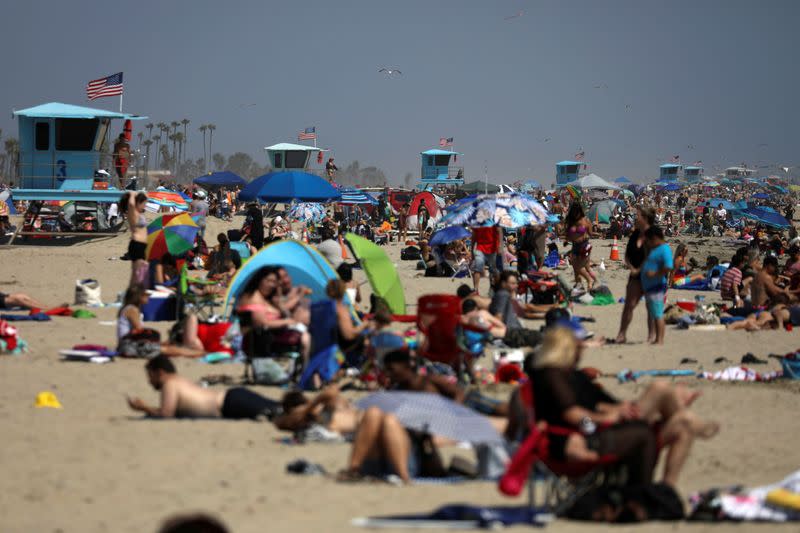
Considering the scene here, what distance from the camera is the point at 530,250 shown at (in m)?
16.0

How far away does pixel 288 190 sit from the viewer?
1855 cm

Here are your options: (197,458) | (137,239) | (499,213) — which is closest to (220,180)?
(499,213)

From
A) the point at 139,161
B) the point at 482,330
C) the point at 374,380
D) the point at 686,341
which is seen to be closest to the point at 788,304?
the point at 686,341

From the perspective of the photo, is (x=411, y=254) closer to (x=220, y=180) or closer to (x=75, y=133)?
(x=75, y=133)

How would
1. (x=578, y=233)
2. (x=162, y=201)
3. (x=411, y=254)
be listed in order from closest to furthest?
(x=578, y=233), (x=411, y=254), (x=162, y=201)

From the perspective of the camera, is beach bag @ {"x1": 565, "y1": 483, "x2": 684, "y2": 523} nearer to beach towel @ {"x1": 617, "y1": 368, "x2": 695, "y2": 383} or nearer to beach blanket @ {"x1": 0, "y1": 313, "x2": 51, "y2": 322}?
beach towel @ {"x1": 617, "y1": 368, "x2": 695, "y2": 383}

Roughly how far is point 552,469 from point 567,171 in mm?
77300

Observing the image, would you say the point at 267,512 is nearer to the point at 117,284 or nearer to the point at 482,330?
the point at 482,330

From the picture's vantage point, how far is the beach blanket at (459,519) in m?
4.72

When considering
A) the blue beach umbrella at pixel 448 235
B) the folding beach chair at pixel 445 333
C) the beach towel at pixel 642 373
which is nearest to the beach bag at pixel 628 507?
the folding beach chair at pixel 445 333

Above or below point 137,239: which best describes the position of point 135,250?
below

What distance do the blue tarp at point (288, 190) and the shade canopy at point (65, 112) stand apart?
24.6 ft

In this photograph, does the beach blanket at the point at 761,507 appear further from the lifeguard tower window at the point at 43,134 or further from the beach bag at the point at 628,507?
the lifeguard tower window at the point at 43,134

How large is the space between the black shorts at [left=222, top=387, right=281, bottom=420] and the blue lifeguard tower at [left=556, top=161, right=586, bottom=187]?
238 ft
